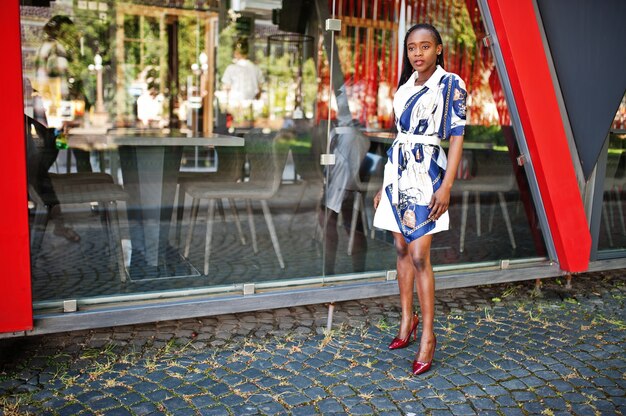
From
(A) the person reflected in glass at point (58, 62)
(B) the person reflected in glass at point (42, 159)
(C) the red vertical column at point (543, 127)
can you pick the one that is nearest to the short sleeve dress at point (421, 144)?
(C) the red vertical column at point (543, 127)

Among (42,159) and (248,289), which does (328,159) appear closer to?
(248,289)

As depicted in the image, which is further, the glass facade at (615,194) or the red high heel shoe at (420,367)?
the glass facade at (615,194)

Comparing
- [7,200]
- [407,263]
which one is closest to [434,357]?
[407,263]

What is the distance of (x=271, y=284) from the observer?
4.50 metres

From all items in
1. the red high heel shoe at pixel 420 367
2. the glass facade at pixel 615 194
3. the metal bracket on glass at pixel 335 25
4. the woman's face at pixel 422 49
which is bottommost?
the red high heel shoe at pixel 420 367

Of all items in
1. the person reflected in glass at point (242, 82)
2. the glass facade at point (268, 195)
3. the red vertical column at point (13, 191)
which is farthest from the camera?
the person reflected in glass at point (242, 82)

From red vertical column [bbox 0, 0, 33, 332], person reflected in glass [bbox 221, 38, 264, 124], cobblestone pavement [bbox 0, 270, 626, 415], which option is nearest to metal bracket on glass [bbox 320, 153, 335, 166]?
cobblestone pavement [bbox 0, 270, 626, 415]

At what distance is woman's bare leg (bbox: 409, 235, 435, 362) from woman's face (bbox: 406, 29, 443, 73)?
944 mm

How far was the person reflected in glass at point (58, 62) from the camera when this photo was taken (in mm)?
10873

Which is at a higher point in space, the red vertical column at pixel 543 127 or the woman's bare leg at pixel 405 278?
the red vertical column at pixel 543 127

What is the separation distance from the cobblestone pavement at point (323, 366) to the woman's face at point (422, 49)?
1721 millimetres

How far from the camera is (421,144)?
3.60 meters

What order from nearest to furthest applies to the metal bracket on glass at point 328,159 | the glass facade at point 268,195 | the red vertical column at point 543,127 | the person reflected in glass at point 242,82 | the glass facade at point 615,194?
1. the glass facade at point 268,195
2. the red vertical column at point 543,127
3. the metal bracket on glass at point 328,159
4. the glass facade at point 615,194
5. the person reflected in glass at point 242,82

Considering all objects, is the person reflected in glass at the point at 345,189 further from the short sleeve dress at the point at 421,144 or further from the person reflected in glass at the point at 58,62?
the person reflected in glass at the point at 58,62
